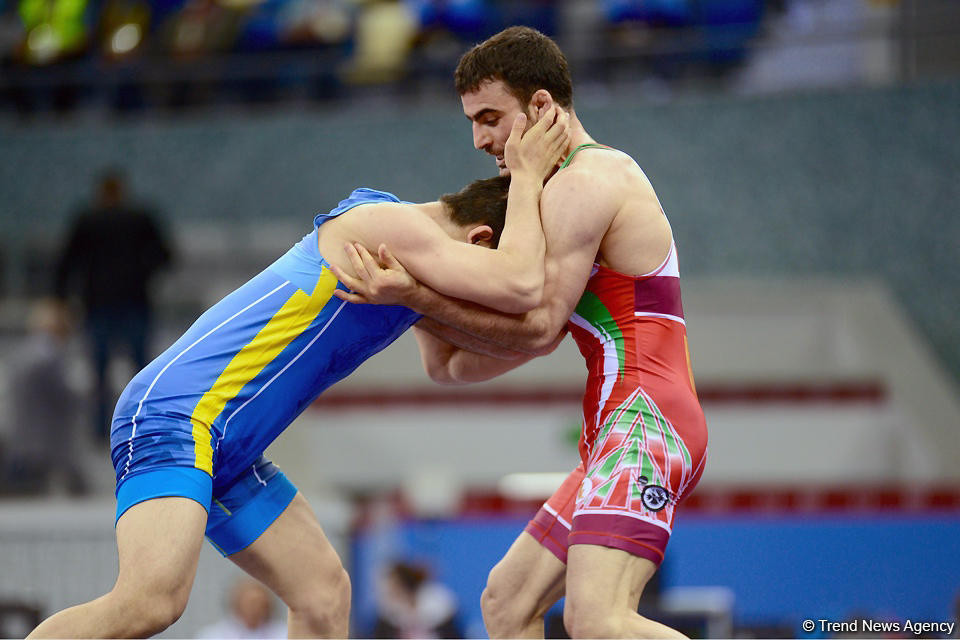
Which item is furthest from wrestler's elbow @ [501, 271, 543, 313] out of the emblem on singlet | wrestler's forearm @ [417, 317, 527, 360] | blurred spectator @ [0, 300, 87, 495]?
blurred spectator @ [0, 300, 87, 495]

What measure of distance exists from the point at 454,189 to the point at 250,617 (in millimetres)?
6250

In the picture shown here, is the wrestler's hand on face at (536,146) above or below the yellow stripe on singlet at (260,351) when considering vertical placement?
above

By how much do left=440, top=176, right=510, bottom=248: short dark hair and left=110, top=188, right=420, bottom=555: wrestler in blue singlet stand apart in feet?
0.79

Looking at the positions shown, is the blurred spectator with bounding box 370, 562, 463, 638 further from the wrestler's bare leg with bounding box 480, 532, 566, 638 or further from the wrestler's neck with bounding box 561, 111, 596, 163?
the wrestler's neck with bounding box 561, 111, 596, 163

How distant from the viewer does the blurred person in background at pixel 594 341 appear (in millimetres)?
3357

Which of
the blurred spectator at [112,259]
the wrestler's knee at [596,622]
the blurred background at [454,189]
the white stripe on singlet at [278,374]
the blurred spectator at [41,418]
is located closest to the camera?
the wrestler's knee at [596,622]

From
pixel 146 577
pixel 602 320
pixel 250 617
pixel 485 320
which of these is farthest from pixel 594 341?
pixel 250 617

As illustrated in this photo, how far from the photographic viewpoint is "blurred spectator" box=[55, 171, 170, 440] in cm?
988

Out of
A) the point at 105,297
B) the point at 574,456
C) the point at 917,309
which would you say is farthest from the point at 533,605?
the point at 917,309

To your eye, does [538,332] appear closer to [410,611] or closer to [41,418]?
[410,611]

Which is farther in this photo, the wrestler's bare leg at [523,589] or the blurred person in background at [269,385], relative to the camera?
the wrestler's bare leg at [523,589]

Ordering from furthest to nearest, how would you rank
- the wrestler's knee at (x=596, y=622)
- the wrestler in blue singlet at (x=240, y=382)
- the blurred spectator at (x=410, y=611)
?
the blurred spectator at (x=410, y=611)
the wrestler in blue singlet at (x=240, y=382)
the wrestler's knee at (x=596, y=622)

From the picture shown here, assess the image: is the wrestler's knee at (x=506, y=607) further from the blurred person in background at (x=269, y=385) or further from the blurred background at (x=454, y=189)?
the blurred background at (x=454, y=189)

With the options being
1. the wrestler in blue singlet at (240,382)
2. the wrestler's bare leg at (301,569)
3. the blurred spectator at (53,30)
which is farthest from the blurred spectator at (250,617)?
the blurred spectator at (53,30)
